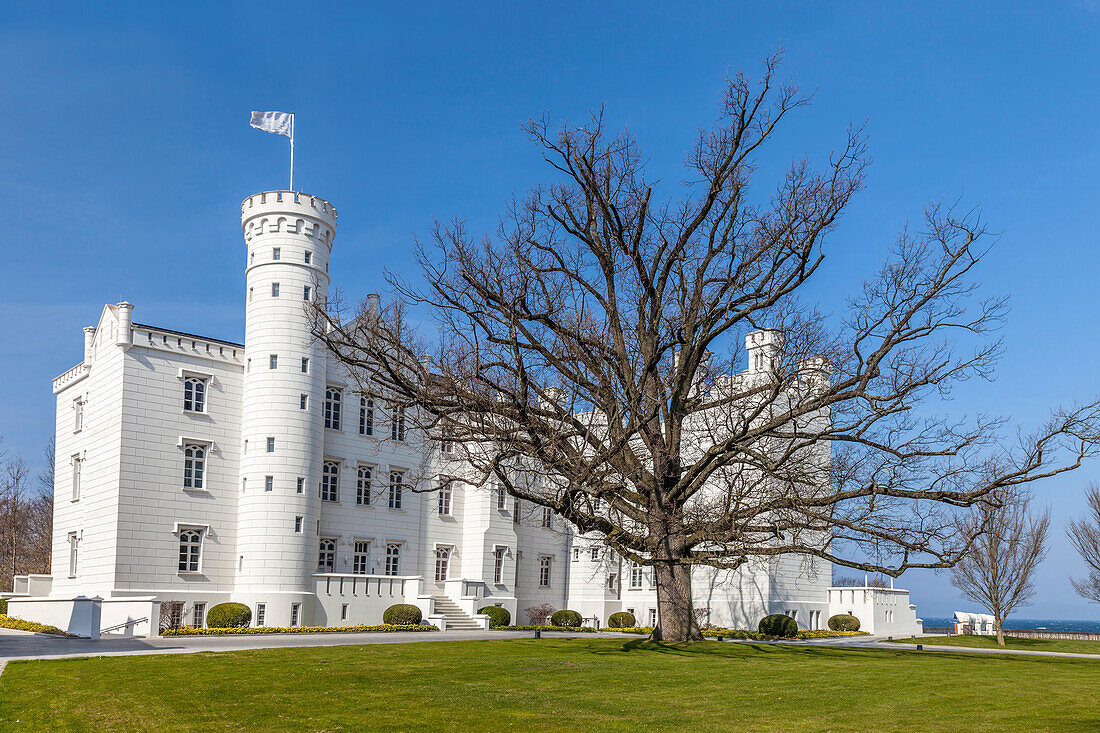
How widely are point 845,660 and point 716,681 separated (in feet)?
20.6

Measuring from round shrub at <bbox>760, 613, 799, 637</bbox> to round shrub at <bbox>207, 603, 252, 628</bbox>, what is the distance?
18.6 metres

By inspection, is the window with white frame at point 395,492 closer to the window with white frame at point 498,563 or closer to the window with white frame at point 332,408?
the window with white frame at point 332,408

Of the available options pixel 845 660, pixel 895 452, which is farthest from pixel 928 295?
pixel 845 660

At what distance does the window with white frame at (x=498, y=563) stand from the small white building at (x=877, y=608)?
14298mm

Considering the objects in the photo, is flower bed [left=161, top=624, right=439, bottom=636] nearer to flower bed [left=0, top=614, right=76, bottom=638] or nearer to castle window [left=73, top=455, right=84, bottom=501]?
flower bed [left=0, top=614, right=76, bottom=638]

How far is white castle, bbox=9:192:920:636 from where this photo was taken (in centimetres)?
3192

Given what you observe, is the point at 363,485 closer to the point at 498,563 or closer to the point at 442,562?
the point at 442,562

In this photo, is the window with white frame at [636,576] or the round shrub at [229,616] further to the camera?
the window with white frame at [636,576]

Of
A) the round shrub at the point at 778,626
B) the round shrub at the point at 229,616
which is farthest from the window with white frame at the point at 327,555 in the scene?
the round shrub at the point at 778,626

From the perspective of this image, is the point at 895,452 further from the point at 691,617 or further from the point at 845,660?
the point at 691,617

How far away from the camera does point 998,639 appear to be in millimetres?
30281

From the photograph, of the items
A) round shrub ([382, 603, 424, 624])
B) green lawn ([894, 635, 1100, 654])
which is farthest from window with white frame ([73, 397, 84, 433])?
green lawn ([894, 635, 1100, 654])

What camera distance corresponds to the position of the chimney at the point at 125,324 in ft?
105

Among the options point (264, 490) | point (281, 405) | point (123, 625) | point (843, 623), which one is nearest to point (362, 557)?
point (264, 490)
